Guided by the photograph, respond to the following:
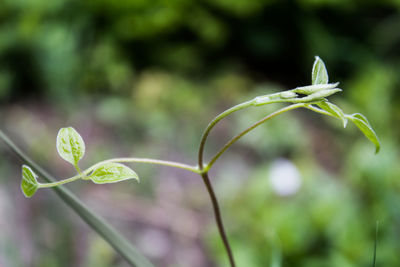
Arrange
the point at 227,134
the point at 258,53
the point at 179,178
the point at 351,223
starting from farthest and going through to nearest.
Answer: the point at 258,53
the point at 227,134
the point at 179,178
the point at 351,223

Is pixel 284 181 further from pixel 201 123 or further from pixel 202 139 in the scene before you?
pixel 202 139

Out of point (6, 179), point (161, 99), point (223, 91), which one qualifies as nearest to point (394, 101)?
point (223, 91)

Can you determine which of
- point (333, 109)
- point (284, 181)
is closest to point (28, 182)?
point (333, 109)

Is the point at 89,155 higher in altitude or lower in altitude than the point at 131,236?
higher

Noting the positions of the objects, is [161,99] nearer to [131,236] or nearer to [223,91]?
[223,91]

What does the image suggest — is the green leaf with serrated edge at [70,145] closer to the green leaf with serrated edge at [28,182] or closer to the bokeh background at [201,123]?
the green leaf with serrated edge at [28,182]
